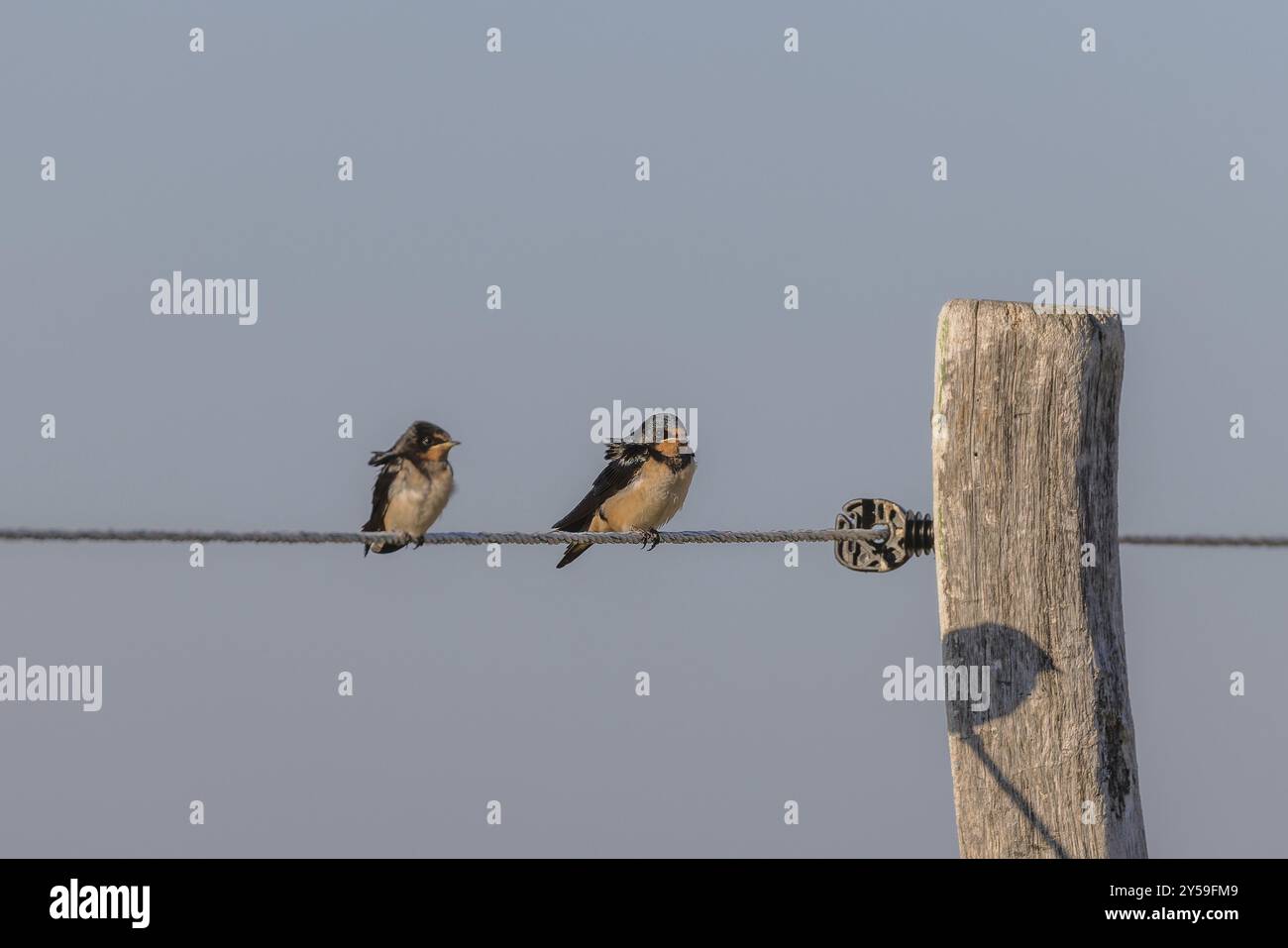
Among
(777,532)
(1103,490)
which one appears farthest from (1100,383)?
(777,532)

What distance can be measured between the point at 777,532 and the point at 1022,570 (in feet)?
3.99

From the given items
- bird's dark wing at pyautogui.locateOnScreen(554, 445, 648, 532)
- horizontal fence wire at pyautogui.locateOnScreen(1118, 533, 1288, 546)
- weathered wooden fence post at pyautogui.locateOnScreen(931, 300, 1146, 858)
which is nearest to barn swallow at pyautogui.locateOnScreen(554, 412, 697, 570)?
bird's dark wing at pyautogui.locateOnScreen(554, 445, 648, 532)

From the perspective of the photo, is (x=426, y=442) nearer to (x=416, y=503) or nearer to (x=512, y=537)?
(x=416, y=503)

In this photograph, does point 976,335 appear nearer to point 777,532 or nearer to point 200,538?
point 777,532

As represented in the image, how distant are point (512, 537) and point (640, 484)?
3977 millimetres

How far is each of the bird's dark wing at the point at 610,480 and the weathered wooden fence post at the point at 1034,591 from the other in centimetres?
501

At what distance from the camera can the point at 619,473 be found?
9.88 metres

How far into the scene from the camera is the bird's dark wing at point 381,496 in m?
7.70

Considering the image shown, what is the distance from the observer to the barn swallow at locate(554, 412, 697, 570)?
978 cm

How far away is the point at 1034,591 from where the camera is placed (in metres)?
4.84

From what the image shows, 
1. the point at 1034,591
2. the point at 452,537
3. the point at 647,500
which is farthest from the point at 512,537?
the point at 647,500

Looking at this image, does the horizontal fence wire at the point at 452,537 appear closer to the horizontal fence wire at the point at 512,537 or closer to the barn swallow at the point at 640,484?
the horizontal fence wire at the point at 512,537
